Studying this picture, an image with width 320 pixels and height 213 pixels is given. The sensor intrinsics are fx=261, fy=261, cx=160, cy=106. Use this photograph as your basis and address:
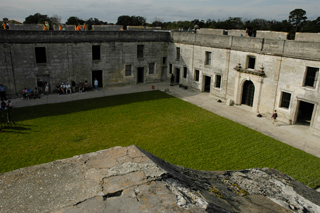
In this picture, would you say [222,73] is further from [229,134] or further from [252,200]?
[252,200]

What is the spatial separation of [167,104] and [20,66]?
1430 cm

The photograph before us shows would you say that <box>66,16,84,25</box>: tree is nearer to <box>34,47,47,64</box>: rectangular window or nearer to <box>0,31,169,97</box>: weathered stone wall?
<box>0,31,169,97</box>: weathered stone wall

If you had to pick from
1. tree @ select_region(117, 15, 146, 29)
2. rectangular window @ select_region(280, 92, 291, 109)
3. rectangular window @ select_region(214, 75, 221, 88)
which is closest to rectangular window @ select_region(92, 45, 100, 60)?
rectangular window @ select_region(214, 75, 221, 88)

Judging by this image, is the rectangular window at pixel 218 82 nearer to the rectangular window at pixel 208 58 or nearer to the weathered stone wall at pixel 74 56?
the rectangular window at pixel 208 58

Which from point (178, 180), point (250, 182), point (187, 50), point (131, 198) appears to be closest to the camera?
point (131, 198)

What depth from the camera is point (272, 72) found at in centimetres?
2084

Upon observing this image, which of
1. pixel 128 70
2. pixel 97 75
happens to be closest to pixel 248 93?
pixel 128 70

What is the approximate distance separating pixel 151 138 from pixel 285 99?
11.2 meters

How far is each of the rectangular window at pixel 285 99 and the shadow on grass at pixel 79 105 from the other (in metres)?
10.6

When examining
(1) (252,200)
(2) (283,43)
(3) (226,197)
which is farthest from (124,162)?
(2) (283,43)

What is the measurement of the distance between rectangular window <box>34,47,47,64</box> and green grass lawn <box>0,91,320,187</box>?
18.8 feet

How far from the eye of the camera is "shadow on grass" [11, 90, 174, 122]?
20.6 metres

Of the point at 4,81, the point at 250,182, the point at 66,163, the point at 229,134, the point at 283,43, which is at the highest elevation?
the point at 283,43

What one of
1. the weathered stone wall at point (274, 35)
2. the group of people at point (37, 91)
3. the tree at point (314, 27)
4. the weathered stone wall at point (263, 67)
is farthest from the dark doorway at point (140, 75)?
the tree at point (314, 27)
